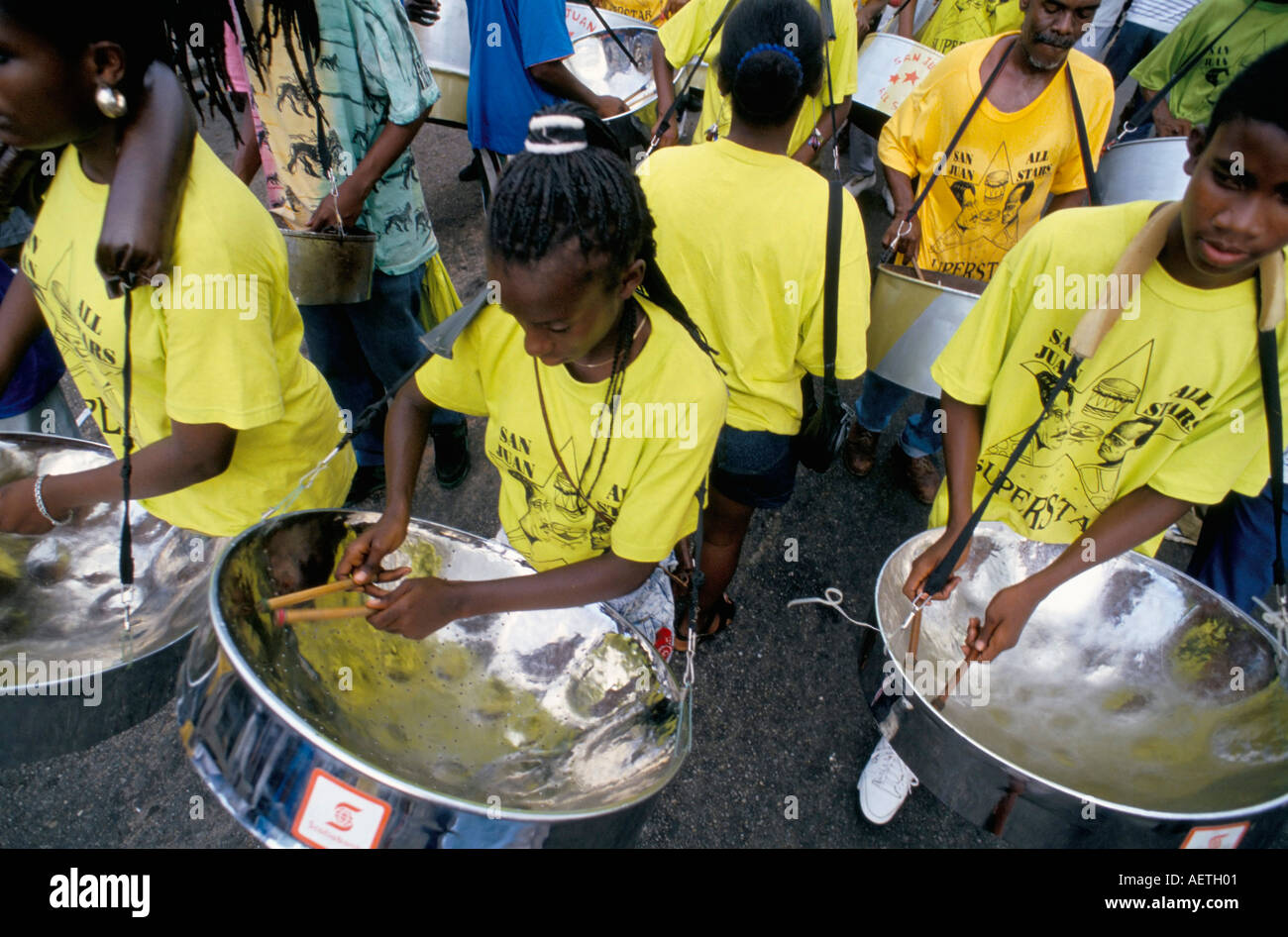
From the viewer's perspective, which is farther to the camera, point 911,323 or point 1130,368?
point 911,323

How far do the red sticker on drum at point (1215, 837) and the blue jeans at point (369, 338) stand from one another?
159 centimetres

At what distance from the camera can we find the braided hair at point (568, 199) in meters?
0.84

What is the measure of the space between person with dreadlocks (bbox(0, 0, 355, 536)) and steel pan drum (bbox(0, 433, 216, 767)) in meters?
Answer: 0.12

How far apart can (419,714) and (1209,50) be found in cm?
269

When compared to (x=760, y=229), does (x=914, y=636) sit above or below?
below

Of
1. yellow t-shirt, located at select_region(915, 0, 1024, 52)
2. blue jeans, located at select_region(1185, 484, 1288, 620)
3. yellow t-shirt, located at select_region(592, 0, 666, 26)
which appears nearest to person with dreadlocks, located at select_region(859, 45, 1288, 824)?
blue jeans, located at select_region(1185, 484, 1288, 620)

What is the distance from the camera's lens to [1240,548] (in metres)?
1.61

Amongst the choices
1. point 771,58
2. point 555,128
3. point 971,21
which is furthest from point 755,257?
point 971,21

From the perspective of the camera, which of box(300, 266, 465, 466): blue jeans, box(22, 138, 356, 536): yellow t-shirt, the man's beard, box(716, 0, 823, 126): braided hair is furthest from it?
box(300, 266, 465, 466): blue jeans

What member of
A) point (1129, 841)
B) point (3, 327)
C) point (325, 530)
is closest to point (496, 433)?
point (325, 530)

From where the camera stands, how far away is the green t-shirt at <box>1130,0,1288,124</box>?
2.09 metres

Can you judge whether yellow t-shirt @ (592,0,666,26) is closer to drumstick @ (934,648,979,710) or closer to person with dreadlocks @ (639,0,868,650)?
person with dreadlocks @ (639,0,868,650)

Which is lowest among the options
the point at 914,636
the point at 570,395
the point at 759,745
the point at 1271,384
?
the point at 759,745

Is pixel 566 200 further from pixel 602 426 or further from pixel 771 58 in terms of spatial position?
pixel 771 58
